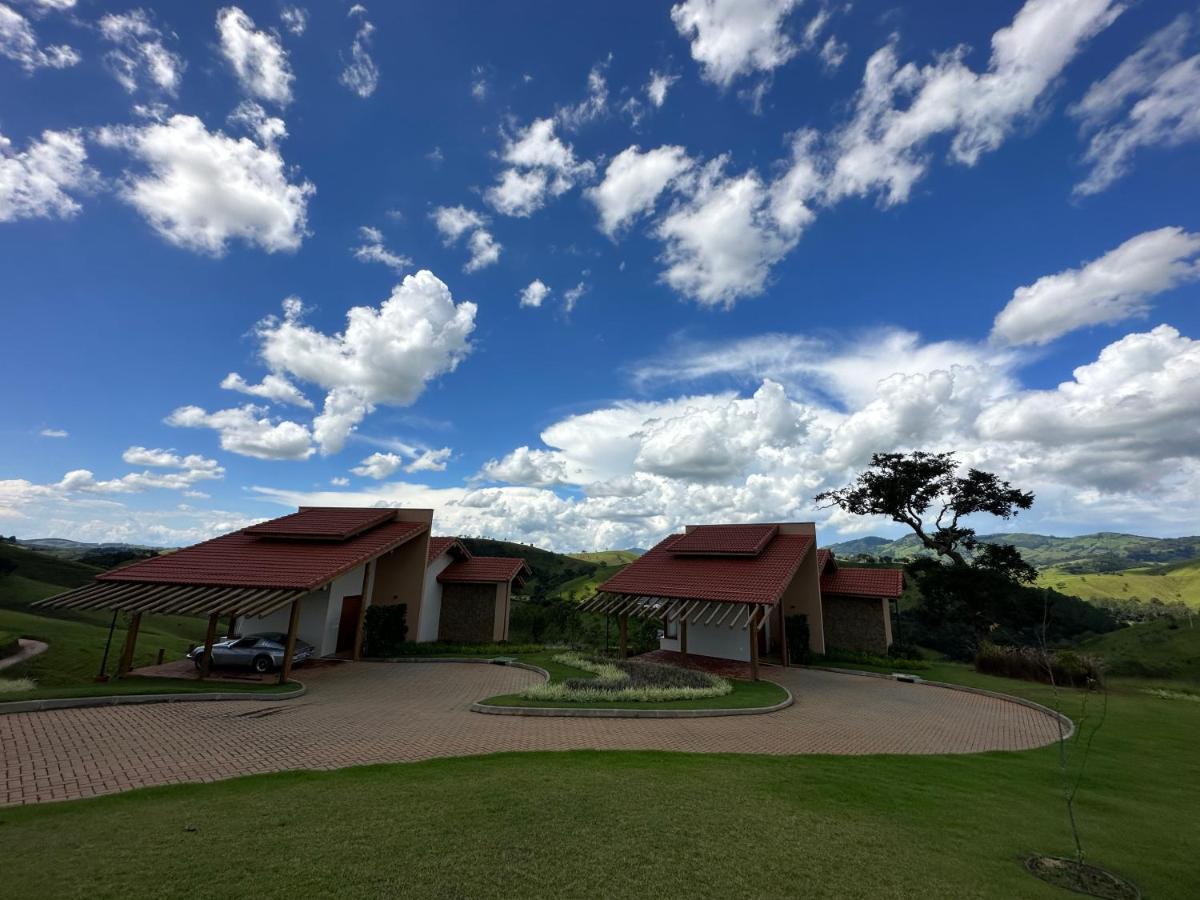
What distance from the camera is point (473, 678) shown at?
62.4 ft

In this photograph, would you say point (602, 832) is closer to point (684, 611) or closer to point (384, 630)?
point (684, 611)

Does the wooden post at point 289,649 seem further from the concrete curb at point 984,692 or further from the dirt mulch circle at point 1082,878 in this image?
the concrete curb at point 984,692

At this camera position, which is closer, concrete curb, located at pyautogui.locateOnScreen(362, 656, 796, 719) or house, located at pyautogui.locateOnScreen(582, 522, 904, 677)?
concrete curb, located at pyautogui.locateOnScreen(362, 656, 796, 719)

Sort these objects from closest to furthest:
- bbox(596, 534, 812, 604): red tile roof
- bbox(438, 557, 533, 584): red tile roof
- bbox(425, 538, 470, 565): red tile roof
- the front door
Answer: bbox(596, 534, 812, 604): red tile roof, the front door, bbox(425, 538, 470, 565): red tile roof, bbox(438, 557, 533, 584): red tile roof

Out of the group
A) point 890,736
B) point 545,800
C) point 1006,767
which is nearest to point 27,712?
point 545,800

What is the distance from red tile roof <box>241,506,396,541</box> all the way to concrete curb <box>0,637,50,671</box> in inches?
672

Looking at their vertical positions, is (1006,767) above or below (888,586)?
below

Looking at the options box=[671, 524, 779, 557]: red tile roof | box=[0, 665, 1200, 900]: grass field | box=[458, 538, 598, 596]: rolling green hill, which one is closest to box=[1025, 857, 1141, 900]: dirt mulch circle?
box=[0, 665, 1200, 900]: grass field

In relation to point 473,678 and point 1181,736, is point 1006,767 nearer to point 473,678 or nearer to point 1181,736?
point 1181,736

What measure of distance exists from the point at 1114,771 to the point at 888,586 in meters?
16.9

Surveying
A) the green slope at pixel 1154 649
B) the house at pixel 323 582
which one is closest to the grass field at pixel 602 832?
the house at pixel 323 582

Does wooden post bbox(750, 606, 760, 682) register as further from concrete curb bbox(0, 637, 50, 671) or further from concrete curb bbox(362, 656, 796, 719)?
concrete curb bbox(0, 637, 50, 671)

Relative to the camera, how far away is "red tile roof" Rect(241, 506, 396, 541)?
73.9 ft

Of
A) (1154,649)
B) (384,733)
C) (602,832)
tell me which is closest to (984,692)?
(602,832)
